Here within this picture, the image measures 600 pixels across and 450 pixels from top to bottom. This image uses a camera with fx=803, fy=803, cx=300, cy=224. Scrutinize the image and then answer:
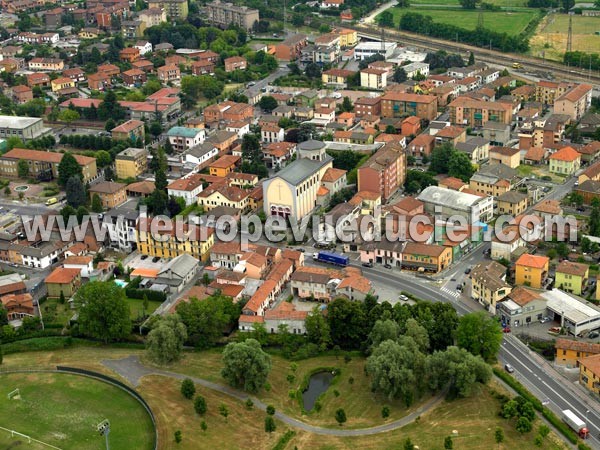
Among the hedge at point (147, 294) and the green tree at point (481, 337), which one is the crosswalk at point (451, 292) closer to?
the green tree at point (481, 337)

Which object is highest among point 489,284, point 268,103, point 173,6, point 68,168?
point 173,6

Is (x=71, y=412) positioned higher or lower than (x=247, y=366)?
lower

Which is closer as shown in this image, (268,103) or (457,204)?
(457,204)

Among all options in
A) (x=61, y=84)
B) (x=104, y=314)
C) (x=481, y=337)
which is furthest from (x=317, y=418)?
(x=61, y=84)

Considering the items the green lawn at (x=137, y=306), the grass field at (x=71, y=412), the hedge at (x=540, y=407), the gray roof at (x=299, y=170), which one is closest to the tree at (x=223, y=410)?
the grass field at (x=71, y=412)

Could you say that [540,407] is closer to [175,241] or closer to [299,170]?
[175,241]

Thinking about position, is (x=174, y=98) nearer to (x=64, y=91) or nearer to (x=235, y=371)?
(x=64, y=91)

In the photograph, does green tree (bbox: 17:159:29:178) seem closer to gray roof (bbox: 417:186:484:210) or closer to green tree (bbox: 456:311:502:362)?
gray roof (bbox: 417:186:484:210)
